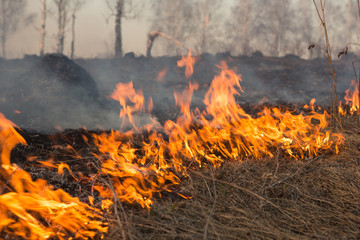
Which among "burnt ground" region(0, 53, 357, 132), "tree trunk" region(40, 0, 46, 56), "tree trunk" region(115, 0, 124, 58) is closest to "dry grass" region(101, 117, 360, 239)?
"burnt ground" region(0, 53, 357, 132)

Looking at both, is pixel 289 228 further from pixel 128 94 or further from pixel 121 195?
pixel 128 94

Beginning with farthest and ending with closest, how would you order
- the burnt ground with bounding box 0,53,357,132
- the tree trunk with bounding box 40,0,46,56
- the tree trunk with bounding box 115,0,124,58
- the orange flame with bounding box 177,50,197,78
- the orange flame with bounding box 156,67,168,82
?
the tree trunk with bounding box 40,0,46,56 → the tree trunk with bounding box 115,0,124,58 → the orange flame with bounding box 177,50,197,78 → the orange flame with bounding box 156,67,168,82 → the burnt ground with bounding box 0,53,357,132

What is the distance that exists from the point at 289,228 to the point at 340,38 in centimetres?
3585

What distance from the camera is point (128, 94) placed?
723 centimetres

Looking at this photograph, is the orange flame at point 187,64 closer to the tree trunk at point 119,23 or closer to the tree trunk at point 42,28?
the tree trunk at point 119,23

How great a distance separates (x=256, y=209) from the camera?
234 cm

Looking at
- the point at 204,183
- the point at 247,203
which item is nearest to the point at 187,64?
the point at 204,183

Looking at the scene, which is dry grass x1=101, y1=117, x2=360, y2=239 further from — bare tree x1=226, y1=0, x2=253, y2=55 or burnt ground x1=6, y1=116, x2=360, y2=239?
bare tree x1=226, y1=0, x2=253, y2=55

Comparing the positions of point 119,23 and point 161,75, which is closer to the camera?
point 161,75

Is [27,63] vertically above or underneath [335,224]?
above

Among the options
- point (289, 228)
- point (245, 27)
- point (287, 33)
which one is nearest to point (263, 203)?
point (289, 228)

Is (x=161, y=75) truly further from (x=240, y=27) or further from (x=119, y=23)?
(x=240, y=27)

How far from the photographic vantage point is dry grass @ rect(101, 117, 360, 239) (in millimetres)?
2004

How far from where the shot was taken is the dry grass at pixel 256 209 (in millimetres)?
2004
